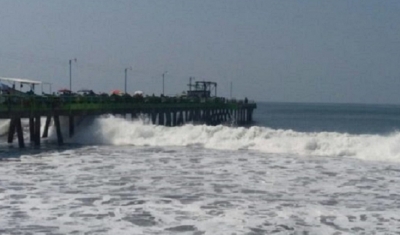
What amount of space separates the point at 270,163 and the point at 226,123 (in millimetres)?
49034

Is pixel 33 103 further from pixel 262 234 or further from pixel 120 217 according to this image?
pixel 262 234

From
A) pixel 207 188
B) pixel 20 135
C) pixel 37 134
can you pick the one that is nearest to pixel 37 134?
pixel 37 134

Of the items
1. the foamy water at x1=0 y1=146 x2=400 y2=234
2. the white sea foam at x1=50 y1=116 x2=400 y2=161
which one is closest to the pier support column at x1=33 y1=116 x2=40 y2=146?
the white sea foam at x1=50 y1=116 x2=400 y2=161

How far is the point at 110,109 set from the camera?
1871 inches

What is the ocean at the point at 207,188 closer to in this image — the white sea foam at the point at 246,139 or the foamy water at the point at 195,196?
the foamy water at the point at 195,196

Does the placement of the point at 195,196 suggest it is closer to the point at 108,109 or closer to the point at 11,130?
the point at 11,130

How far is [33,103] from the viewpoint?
3700 cm

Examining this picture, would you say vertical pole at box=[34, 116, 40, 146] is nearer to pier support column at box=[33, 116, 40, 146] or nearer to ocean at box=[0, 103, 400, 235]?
pier support column at box=[33, 116, 40, 146]

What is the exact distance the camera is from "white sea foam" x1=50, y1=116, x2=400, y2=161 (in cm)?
3403

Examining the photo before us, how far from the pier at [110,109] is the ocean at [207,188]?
213 cm

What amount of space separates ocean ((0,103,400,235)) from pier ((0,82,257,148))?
213 cm

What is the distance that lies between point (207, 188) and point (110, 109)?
93.5 ft

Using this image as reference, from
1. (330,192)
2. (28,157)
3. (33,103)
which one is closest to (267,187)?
(330,192)

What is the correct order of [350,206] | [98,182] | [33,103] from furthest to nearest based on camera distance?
[33,103], [98,182], [350,206]
